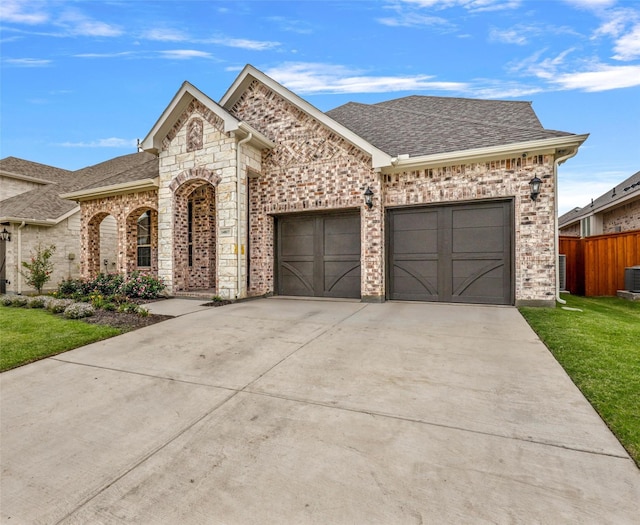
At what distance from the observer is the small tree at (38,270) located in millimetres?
11141

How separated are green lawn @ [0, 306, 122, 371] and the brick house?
10.4ft

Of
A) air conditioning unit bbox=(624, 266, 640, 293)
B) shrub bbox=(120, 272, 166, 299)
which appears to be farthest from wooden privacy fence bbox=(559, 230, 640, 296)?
shrub bbox=(120, 272, 166, 299)

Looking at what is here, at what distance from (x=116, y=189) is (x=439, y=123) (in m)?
10.6

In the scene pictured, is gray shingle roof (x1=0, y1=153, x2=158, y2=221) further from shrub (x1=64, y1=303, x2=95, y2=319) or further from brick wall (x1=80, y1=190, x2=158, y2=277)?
shrub (x1=64, y1=303, x2=95, y2=319)

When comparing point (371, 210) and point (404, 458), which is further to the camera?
point (371, 210)

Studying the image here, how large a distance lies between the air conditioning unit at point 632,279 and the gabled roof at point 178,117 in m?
11.0

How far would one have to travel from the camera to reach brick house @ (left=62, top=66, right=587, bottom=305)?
6.92 meters

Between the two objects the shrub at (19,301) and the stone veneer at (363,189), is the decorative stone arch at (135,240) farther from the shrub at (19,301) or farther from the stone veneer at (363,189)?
the stone veneer at (363,189)

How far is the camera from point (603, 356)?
12.2 ft

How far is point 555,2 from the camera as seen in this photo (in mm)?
6496

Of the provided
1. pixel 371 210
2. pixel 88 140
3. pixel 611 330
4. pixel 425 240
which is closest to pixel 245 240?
pixel 371 210

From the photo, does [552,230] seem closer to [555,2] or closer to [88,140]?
[555,2]

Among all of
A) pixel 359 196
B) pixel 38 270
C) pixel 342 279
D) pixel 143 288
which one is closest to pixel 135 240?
pixel 143 288

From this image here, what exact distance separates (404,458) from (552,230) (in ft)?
22.5
